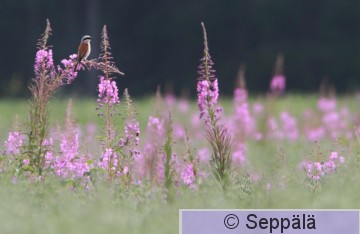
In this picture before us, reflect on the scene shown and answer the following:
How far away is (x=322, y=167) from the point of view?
8234mm

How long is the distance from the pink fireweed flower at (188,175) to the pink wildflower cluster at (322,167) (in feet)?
2.71

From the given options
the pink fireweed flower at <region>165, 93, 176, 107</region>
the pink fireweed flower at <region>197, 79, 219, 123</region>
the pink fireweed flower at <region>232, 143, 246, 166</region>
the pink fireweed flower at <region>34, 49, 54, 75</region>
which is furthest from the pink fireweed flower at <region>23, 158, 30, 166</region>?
the pink fireweed flower at <region>232, 143, 246, 166</region>

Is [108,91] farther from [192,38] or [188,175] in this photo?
[192,38]

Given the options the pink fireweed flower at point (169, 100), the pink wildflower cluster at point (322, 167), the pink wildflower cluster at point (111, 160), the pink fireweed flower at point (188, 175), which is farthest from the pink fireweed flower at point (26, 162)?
the pink wildflower cluster at point (322, 167)

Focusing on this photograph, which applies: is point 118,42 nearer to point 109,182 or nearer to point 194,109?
point 194,109

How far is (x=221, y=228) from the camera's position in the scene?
20.3 ft

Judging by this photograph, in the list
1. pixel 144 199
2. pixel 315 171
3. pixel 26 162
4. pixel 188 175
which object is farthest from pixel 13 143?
pixel 315 171

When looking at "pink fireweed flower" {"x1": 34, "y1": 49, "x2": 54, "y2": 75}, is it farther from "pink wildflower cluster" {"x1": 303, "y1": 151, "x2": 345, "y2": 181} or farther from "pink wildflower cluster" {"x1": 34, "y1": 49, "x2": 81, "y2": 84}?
"pink wildflower cluster" {"x1": 303, "y1": 151, "x2": 345, "y2": 181}

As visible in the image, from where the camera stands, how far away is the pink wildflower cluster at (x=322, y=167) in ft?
26.4

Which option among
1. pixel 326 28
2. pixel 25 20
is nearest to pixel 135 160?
pixel 326 28

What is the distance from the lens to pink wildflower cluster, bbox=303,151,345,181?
8048mm

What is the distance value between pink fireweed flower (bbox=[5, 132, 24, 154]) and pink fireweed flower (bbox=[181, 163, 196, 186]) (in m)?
1.20

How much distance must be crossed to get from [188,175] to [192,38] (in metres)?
39.2

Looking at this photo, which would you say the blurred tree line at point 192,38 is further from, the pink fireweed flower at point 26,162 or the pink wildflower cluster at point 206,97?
the pink fireweed flower at point 26,162
